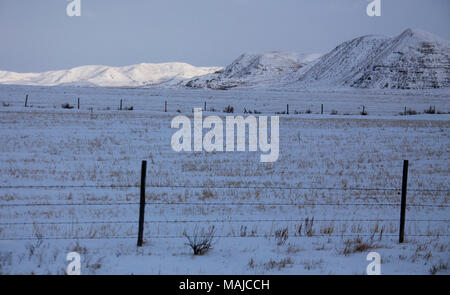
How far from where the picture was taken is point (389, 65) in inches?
4751

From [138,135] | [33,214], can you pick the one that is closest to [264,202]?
[33,214]

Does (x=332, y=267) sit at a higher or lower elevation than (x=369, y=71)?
lower

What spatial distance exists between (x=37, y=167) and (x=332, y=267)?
14.1 m

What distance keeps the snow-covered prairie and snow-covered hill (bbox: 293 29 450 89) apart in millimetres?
88246

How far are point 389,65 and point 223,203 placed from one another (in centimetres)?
11936

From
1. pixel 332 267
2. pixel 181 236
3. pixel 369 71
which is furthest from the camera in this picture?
pixel 369 71

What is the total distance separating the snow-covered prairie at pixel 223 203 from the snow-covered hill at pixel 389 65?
88.2 metres

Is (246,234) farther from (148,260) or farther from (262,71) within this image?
(262,71)

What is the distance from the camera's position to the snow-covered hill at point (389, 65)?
111125 mm

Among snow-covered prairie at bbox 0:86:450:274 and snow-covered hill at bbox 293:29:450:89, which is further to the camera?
snow-covered hill at bbox 293:29:450:89

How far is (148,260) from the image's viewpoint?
800 cm

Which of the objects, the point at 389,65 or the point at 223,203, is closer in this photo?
the point at 223,203

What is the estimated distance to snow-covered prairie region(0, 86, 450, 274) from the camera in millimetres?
Result: 8188
